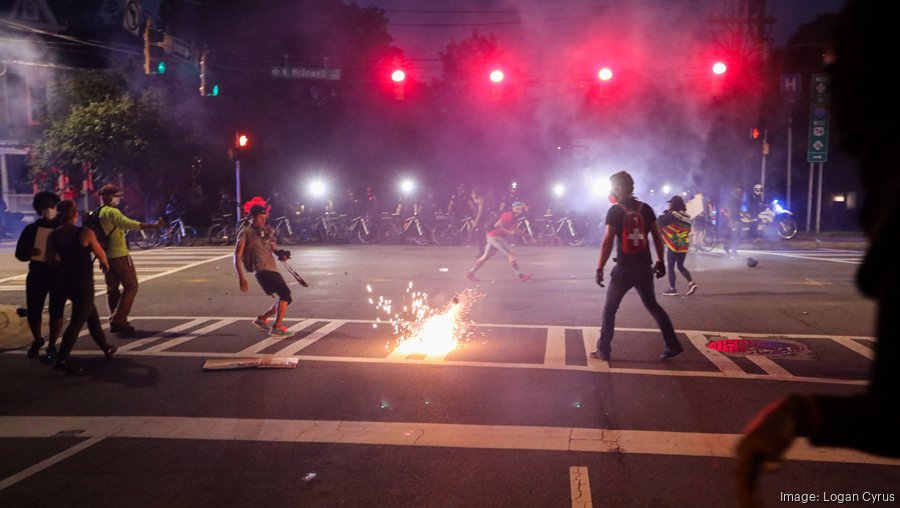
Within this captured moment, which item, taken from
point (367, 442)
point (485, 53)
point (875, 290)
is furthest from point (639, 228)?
point (485, 53)

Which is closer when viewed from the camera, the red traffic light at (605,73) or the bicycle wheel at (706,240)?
the red traffic light at (605,73)

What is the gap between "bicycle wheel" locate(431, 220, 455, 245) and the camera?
2572 cm

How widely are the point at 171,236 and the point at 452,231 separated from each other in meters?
9.72

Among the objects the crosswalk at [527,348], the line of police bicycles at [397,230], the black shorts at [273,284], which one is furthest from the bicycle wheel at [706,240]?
the black shorts at [273,284]

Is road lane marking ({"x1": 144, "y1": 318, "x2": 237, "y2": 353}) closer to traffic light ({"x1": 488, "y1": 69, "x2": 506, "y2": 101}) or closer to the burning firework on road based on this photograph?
the burning firework on road

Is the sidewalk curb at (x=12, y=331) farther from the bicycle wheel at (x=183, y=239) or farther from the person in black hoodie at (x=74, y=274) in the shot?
the bicycle wheel at (x=183, y=239)

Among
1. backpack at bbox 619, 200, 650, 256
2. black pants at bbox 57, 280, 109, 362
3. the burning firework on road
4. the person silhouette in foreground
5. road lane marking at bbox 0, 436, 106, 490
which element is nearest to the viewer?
the person silhouette in foreground

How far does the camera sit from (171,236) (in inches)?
999

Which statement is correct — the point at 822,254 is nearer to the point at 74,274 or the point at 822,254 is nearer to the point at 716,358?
the point at 716,358

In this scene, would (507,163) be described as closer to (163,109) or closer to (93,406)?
(163,109)

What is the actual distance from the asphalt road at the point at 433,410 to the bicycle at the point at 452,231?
13.1m

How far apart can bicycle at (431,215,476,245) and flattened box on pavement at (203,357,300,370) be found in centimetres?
1746

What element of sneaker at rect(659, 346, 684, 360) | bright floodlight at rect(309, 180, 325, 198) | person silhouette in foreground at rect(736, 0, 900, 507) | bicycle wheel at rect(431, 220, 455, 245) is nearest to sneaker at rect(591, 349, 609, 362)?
sneaker at rect(659, 346, 684, 360)

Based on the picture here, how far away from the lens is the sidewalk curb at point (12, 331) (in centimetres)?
934
